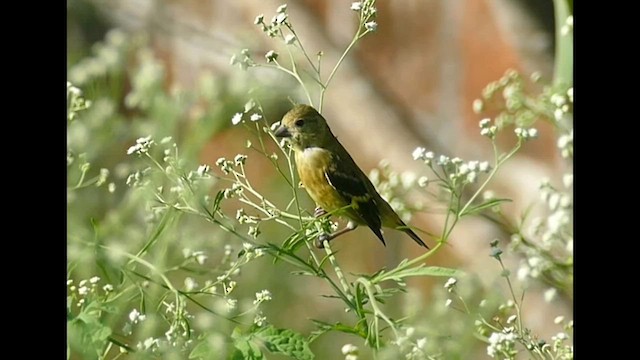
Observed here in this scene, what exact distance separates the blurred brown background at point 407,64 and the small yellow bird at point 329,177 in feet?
0.32

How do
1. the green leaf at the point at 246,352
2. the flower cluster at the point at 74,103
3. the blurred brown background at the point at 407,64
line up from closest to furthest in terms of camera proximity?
the green leaf at the point at 246,352, the flower cluster at the point at 74,103, the blurred brown background at the point at 407,64

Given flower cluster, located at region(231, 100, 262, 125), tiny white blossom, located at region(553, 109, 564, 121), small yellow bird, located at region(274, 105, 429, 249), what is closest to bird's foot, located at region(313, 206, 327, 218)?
small yellow bird, located at region(274, 105, 429, 249)

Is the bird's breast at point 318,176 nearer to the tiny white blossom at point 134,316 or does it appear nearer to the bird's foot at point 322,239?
the bird's foot at point 322,239

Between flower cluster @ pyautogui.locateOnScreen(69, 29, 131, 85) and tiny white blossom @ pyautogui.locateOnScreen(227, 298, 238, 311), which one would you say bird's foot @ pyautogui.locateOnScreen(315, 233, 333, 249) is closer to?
tiny white blossom @ pyautogui.locateOnScreen(227, 298, 238, 311)

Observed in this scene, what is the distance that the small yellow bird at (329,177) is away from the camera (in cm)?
104

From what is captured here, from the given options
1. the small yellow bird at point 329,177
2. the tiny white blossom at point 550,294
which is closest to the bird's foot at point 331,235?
the small yellow bird at point 329,177

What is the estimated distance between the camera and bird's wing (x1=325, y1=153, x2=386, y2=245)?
1055 mm

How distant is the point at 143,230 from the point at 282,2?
0.29m

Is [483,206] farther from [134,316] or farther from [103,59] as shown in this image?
[103,59]

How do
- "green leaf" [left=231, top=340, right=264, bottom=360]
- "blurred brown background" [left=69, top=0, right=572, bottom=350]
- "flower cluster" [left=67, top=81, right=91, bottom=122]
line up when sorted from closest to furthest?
"green leaf" [left=231, top=340, right=264, bottom=360] < "flower cluster" [left=67, top=81, right=91, bottom=122] < "blurred brown background" [left=69, top=0, right=572, bottom=350]

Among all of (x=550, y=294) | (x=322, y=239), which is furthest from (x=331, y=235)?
(x=550, y=294)
